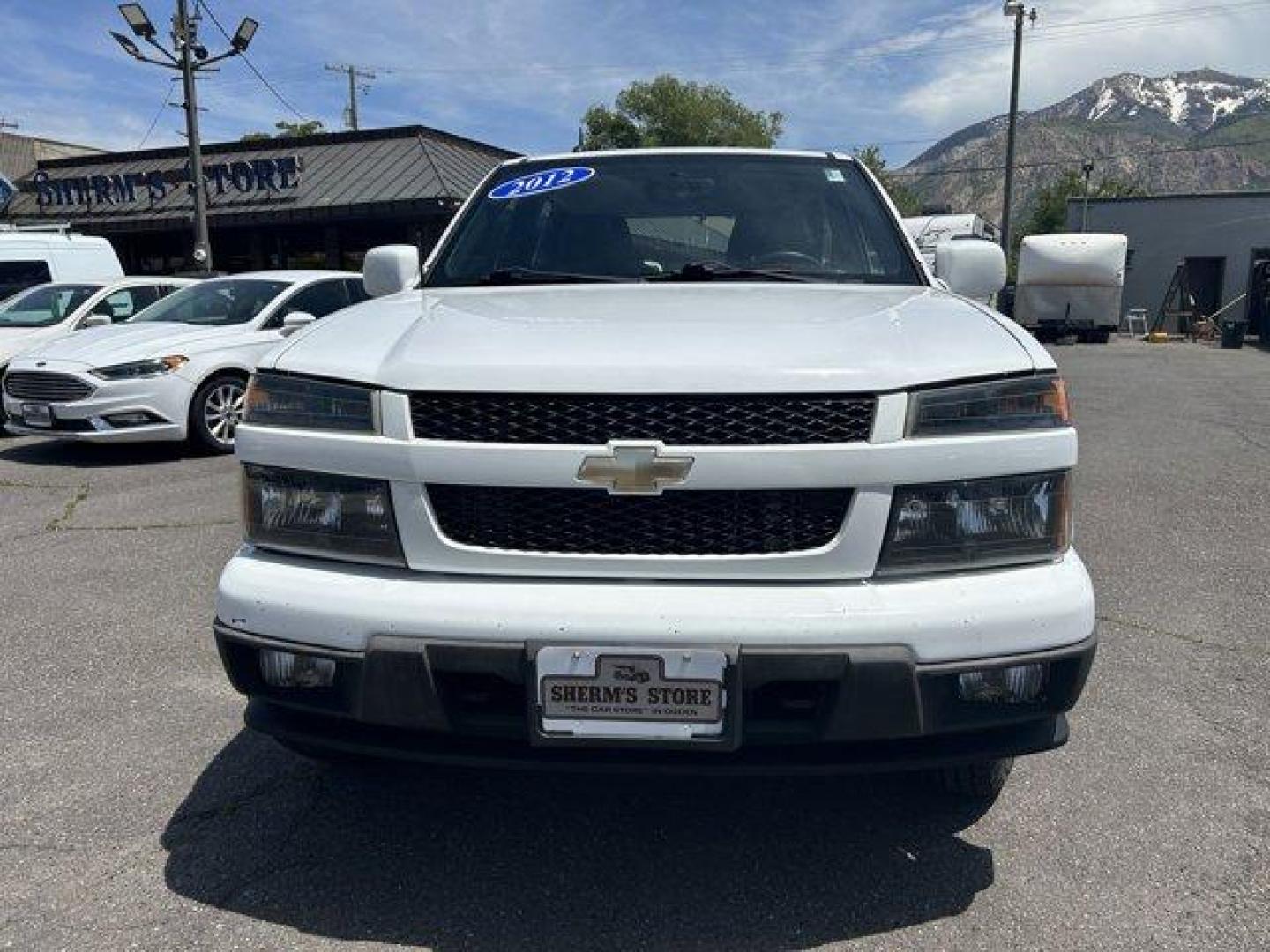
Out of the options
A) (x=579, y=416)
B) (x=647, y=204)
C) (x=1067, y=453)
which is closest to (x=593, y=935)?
(x=579, y=416)

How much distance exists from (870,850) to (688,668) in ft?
2.98

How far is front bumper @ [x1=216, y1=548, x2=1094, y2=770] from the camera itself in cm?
185

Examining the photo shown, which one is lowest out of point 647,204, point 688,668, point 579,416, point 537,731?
point 537,731

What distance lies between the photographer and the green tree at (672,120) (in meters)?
43.7

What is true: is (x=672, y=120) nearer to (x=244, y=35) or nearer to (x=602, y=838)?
(x=244, y=35)

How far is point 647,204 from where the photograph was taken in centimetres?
340

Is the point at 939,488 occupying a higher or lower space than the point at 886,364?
lower

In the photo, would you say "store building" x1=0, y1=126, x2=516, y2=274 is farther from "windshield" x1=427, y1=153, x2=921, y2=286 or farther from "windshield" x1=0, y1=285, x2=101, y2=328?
"windshield" x1=427, y1=153, x2=921, y2=286

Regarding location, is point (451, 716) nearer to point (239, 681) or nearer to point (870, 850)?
point (239, 681)

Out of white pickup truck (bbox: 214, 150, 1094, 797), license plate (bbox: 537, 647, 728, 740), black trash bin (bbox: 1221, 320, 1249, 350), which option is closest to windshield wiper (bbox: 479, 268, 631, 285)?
white pickup truck (bbox: 214, 150, 1094, 797)

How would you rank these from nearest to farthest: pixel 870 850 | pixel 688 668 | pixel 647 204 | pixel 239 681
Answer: pixel 688 668
pixel 239 681
pixel 870 850
pixel 647 204

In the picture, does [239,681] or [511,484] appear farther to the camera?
[239,681]

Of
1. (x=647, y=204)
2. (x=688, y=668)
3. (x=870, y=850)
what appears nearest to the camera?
(x=688, y=668)

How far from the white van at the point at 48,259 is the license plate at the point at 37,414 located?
472cm
